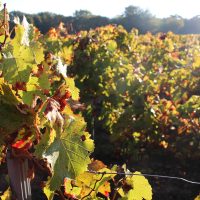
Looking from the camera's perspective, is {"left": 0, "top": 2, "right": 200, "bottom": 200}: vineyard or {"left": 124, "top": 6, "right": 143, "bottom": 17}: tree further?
{"left": 124, "top": 6, "right": 143, "bottom": 17}: tree

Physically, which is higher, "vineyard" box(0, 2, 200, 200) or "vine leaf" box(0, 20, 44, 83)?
"vine leaf" box(0, 20, 44, 83)

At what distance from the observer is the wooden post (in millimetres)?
1653

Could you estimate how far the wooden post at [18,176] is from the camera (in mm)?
1653

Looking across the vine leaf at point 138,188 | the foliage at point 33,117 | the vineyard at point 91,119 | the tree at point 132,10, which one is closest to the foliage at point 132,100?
the vineyard at point 91,119

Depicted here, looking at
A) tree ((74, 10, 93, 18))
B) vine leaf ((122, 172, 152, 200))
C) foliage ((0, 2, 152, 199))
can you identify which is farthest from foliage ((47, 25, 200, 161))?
tree ((74, 10, 93, 18))

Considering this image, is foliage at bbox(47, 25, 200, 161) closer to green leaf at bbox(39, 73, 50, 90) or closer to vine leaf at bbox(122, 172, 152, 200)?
vine leaf at bbox(122, 172, 152, 200)

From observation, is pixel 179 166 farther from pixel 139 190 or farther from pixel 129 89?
pixel 139 190

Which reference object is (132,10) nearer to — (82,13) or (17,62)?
(82,13)

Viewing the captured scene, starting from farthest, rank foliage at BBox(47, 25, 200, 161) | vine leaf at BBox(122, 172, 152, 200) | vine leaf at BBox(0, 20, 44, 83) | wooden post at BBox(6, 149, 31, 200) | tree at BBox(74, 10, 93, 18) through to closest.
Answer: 1. tree at BBox(74, 10, 93, 18)
2. foliage at BBox(47, 25, 200, 161)
3. vine leaf at BBox(122, 172, 152, 200)
4. wooden post at BBox(6, 149, 31, 200)
5. vine leaf at BBox(0, 20, 44, 83)

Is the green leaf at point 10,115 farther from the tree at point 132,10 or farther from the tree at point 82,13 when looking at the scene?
the tree at point 132,10

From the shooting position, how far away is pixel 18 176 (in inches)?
65.5

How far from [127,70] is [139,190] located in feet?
13.8

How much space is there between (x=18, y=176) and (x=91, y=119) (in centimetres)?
436

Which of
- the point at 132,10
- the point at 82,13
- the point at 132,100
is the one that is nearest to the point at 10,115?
the point at 132,100
